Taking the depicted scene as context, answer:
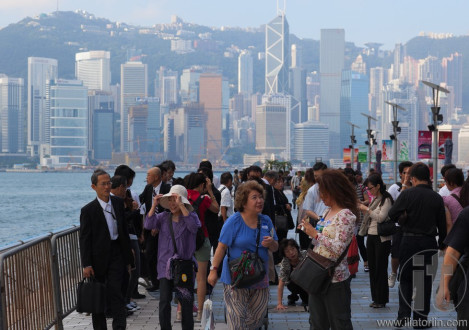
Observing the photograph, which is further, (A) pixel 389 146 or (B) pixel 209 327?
(A) pixel 389 146

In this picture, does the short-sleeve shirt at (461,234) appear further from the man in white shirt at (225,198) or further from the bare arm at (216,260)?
the man in white shirt at (225,198)

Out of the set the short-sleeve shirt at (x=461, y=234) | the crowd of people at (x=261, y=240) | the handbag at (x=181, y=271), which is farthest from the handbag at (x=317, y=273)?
the handbag at (x=181, y=271)

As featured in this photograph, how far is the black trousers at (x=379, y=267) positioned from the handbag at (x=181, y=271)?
2577 mm

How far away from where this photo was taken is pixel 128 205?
936 centimetres

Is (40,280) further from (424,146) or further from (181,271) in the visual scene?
(424,146)

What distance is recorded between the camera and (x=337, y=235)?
5703mm

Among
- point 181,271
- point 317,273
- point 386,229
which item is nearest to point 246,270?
point 317,273

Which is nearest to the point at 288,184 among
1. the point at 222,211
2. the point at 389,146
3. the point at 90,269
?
A: the point at 389,146

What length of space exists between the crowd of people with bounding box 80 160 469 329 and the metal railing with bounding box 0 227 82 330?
448mm

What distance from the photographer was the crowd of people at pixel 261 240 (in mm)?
5754

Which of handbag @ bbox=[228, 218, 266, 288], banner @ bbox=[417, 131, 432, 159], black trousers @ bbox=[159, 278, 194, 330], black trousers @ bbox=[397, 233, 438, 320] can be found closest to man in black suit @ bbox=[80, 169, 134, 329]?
black trousers @ bbox=[159, 278, 194, 330]

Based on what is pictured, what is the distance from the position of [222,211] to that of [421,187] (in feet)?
12.4

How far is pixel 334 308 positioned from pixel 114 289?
2.34 meters

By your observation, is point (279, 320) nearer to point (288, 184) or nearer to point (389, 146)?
point (389, 146)
